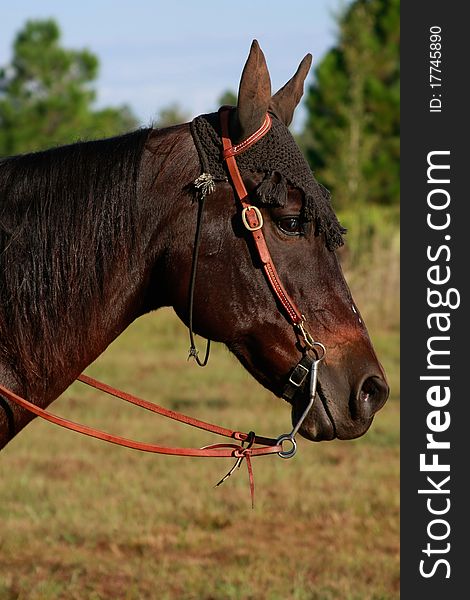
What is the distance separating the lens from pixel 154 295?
317cm

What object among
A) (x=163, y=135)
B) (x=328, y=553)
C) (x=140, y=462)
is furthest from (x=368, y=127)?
(x=163, y=135)

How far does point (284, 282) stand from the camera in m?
3.02

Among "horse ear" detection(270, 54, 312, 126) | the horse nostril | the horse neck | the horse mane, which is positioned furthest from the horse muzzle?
"horse ear" detection(270, 54, 312, 126)

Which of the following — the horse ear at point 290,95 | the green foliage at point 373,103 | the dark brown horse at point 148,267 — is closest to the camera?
the dark brown horse at point 148,267

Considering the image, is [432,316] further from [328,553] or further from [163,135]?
[163,135]

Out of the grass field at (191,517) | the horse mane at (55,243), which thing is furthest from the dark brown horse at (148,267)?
the grass field at (191,517)

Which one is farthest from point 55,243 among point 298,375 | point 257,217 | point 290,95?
point 290,95

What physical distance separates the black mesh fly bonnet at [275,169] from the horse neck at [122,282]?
0.20 ft

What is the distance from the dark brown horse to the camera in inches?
118

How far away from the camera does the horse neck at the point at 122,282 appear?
3.01 meters

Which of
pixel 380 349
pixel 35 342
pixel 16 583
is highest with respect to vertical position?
pixel 380 349

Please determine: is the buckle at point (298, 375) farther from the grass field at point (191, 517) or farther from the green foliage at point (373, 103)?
the green foliage at point (373, 103)

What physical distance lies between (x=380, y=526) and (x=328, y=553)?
24.8 inches

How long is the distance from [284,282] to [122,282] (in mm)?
506
